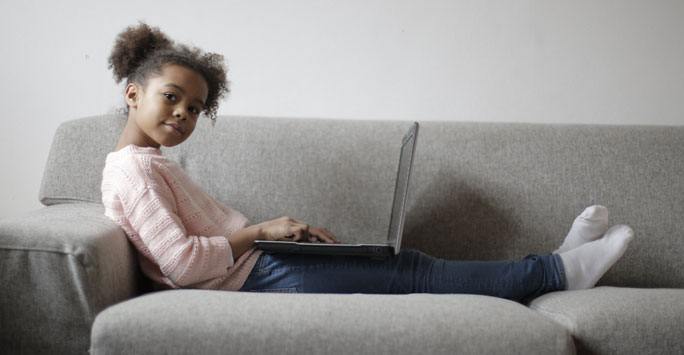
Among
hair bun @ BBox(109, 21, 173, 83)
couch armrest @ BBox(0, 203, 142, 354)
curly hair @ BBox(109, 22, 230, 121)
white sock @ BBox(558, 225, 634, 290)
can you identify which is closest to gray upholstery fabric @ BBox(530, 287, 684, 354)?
white sock @ BBox(558, 225, 634, 290)

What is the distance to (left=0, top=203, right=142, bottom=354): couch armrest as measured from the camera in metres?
1.01

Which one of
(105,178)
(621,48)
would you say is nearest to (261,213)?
(105,178)

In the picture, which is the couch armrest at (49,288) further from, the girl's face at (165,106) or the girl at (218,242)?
the girl's face at (165,106)

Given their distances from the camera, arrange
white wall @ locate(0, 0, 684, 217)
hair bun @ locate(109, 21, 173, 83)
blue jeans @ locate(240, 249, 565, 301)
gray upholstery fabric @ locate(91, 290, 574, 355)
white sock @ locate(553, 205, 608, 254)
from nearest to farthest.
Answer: gray upholstery fabric @ locate(91, 290, 574, 355) < blue jeans @ locate(240, 249, 565, 301) < white sock @ locate(553, 205, 608, 254) < hair bun @ locate(109, 21, 173, 83) < white wall @ locate(0, 0, 684, 217)

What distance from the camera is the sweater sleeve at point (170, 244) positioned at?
1.14 metres

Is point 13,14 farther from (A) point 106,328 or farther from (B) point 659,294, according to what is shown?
(B) point 659,294

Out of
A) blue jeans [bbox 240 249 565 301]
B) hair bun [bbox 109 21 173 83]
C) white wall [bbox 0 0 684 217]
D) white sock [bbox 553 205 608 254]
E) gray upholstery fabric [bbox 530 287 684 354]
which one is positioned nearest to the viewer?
gray upholstery fabric [bbox 530 287 684 354]

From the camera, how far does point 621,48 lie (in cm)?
193

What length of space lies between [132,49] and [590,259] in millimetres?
1294

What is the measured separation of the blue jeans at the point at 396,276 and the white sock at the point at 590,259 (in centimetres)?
2

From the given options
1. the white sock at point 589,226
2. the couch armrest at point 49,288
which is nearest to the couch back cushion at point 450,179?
the white sock at point 589,226

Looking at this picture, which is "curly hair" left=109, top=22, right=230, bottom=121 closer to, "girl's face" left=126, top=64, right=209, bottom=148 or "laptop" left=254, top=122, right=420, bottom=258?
"girl's face" left=126, top=64, right=209, bottom=148

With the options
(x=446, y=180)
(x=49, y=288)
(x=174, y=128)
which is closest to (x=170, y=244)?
(x=49, y=288)

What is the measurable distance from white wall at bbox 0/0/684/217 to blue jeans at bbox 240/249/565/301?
2.51 feet
